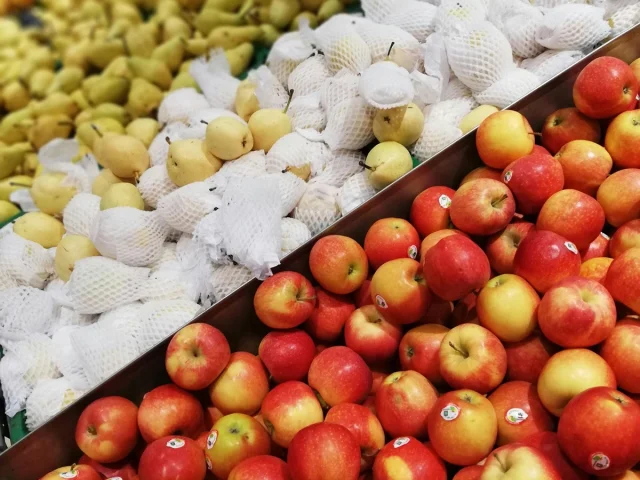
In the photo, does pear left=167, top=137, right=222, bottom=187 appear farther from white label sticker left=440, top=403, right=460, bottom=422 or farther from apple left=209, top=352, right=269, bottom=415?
white label sticker left=440, top=403, right=460, bottom=422

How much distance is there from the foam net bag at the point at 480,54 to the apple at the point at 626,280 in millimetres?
1012

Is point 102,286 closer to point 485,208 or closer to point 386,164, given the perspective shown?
point 386,164

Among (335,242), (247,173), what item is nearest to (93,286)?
(247,173)

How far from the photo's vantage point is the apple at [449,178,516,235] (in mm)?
1548

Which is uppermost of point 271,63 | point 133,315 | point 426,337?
point 271,63

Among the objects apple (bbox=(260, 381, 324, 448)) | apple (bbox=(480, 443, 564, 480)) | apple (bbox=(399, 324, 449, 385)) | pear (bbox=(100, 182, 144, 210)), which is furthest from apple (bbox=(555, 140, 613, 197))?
pear (bbox=(100, 182, 144, 210))

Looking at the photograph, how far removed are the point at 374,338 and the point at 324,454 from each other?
42 cm

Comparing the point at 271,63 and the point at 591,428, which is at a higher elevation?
the point at 271,63

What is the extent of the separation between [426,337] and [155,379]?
79 cm

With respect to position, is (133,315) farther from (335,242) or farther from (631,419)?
(631,419)

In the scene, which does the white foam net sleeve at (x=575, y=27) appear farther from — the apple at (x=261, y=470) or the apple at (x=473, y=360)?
the apple at (x=261, y=470)

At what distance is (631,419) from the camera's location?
1069 mm

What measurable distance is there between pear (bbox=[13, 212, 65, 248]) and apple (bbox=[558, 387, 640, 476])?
2.17 m

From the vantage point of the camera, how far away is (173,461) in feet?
4.27
